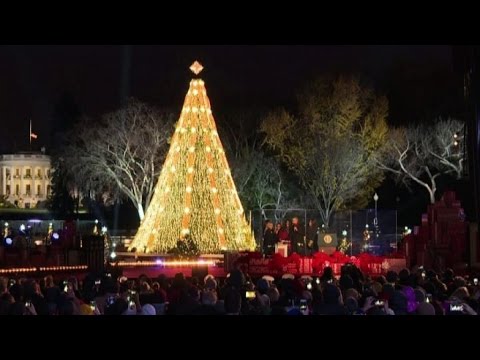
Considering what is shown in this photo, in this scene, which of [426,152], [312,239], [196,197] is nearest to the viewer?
[312,239]

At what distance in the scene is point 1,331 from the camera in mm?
6090

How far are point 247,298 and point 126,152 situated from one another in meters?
35.2

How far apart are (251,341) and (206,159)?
74.6ft

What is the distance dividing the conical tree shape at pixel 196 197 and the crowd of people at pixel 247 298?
50.2 ft

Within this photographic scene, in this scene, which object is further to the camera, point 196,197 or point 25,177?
point 25,177

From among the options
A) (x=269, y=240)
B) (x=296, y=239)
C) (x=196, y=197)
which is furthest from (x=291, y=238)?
(x=196, y=197)

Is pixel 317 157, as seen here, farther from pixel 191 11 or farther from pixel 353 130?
pixel 191 11

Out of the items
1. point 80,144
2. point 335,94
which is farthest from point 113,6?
point 80,144

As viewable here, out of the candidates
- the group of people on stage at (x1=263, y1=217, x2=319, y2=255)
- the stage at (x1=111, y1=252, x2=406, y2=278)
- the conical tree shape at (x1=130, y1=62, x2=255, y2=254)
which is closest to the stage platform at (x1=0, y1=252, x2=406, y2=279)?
the stage at (x1=111, y1=252, x2=406, y2=278)

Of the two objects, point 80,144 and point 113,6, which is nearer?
point 113,6

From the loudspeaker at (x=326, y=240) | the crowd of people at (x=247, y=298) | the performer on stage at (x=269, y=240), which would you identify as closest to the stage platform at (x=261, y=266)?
the performer on stage at (x=269, y=240)

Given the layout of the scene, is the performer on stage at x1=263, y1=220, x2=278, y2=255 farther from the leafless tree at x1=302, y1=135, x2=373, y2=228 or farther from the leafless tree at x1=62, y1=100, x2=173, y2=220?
the leafless tree at x1=62, y1=100, x2=173, y2=220

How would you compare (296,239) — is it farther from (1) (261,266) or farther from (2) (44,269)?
(2) (44,269)

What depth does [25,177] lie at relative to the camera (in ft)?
376
